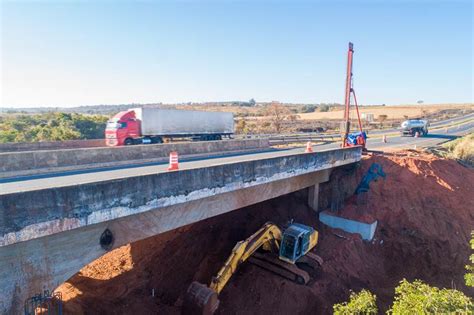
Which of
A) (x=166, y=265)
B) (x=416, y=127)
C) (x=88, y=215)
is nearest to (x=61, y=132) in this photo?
(x=166, y=265)

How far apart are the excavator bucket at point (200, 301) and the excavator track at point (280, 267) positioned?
13.8ft

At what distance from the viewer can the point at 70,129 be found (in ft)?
129

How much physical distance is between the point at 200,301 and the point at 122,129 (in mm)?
17634

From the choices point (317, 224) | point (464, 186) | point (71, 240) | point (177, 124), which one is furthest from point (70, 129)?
point (464, 186)

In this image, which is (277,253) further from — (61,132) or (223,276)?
(61,132)

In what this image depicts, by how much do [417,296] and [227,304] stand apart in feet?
25.1

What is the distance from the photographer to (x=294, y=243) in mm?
13336

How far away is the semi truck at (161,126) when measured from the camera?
24656mm

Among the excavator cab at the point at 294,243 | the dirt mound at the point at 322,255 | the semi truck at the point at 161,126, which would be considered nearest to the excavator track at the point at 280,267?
the dirt mound at the point at 322,255

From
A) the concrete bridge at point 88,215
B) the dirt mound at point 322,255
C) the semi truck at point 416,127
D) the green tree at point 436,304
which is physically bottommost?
the dirt mound at point 322,255

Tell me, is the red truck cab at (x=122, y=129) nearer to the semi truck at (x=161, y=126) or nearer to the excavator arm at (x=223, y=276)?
the semi truck at (x=161, y=126)

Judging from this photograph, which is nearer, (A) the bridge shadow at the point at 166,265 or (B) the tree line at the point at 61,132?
(A) the bridge shadow at the point at 166,265

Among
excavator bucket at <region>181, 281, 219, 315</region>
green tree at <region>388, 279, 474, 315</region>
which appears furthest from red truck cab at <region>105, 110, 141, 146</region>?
green tree at <region>388, 279, 474, 315</region>

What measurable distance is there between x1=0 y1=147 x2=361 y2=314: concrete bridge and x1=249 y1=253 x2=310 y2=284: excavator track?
12.7ft
